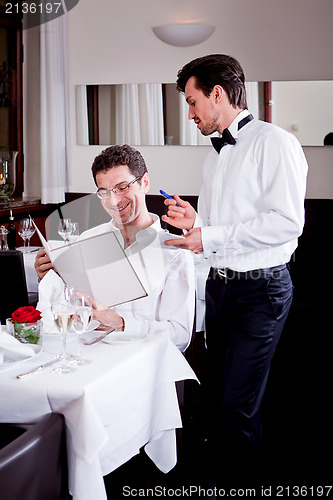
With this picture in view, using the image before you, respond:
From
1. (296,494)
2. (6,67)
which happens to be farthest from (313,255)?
(6,67)

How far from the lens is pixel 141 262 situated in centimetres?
214

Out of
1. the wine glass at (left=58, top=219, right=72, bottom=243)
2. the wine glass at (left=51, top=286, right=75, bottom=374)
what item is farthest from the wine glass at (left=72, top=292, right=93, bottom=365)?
the wine glass at (left=58, top=219, right=72, bottom=243)

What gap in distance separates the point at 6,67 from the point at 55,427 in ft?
13.1

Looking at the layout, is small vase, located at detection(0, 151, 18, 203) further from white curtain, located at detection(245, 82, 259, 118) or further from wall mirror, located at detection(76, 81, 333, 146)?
white curtain, located at detection(245, 82, 259, 118)

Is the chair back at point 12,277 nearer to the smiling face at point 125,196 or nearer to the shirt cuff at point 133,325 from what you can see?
the smiling face at point 125,196

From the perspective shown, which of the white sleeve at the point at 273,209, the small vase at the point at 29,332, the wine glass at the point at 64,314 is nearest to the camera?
the wine glass at the point at 64,314

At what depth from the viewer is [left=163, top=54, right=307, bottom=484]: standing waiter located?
6.52ft

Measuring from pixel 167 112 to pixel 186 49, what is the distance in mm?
474

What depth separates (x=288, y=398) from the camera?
3.22m

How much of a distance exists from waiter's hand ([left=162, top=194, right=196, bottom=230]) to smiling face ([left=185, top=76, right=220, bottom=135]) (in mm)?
291

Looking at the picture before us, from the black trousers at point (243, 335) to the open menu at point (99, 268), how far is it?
0.43m

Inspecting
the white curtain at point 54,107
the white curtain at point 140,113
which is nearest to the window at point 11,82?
the white curtain at point 54,107

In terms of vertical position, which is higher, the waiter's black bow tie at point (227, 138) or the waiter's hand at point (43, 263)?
the waiter's black bow tie at point (227, 138)

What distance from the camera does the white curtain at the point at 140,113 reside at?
15.7 ft
